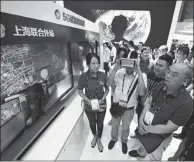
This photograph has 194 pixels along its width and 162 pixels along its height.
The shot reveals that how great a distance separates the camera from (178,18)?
6.79 meters

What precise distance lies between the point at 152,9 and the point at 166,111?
733 centimetres

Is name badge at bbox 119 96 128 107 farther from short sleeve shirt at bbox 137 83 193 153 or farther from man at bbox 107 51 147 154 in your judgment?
short sleeve shirt at bbox 137 83 193 153

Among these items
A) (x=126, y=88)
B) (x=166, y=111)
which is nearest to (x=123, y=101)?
(x=126, y=88)

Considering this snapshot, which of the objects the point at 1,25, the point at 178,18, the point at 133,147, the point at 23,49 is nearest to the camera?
the point at 1,25

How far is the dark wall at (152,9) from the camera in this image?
20.8 ft

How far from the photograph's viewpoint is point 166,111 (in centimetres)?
119

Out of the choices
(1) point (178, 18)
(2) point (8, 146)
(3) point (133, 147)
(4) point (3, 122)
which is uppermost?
(1) point (178, 18)

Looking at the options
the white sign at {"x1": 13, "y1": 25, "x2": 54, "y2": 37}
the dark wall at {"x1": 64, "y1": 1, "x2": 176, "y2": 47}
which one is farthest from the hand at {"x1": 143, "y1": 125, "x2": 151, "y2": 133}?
the dark wall at {"x1": 64, "y1": 1, "x2": 176, "y2": 47}

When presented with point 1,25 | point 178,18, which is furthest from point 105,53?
point 178,18

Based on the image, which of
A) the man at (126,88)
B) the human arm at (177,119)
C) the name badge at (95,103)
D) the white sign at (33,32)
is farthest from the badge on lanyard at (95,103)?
the white sign at (33,32)

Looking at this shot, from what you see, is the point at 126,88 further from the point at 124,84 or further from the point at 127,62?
the point at 127,62

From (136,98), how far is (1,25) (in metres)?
1.74

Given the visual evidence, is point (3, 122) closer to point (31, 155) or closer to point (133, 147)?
point (31, 155)

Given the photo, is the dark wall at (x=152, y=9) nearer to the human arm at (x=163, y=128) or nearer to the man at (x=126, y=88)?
the man at (x=126, y=88)
